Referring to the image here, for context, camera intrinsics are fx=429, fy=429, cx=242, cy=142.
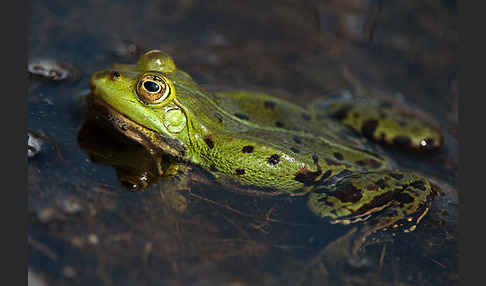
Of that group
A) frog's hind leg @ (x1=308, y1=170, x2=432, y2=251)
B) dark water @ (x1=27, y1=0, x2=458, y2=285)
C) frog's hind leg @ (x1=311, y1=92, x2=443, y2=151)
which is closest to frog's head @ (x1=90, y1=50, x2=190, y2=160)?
dark water @ (x1=27, y1=0, x2=458, y2=285)

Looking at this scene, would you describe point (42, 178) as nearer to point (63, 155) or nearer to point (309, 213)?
point (63, 155)

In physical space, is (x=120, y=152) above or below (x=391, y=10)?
below

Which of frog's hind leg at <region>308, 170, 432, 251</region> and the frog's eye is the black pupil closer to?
the frog's eye

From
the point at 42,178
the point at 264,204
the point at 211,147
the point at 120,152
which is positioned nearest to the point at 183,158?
the point at 211,147

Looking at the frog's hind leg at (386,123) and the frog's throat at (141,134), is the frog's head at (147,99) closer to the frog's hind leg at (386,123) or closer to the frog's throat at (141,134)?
the frog's throat at (141,134)

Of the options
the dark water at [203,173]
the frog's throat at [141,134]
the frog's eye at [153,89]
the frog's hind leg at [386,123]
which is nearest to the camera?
the dark water at [203,173]

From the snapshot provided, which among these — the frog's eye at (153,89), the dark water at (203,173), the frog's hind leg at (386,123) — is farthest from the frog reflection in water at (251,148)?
the frog's hind leg at (386,123)

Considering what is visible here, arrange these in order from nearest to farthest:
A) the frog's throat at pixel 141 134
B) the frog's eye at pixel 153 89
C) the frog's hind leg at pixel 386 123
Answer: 1. the frog's eye at pixel 153 89
2. the frog's throat at pixel 141 134
3. the frog's hind leg at pixel 386 123

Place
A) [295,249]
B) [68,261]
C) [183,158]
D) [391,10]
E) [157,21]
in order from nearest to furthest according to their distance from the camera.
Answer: [68,261]
[295,249]
[183,158]
[157,21]
[391,10]
